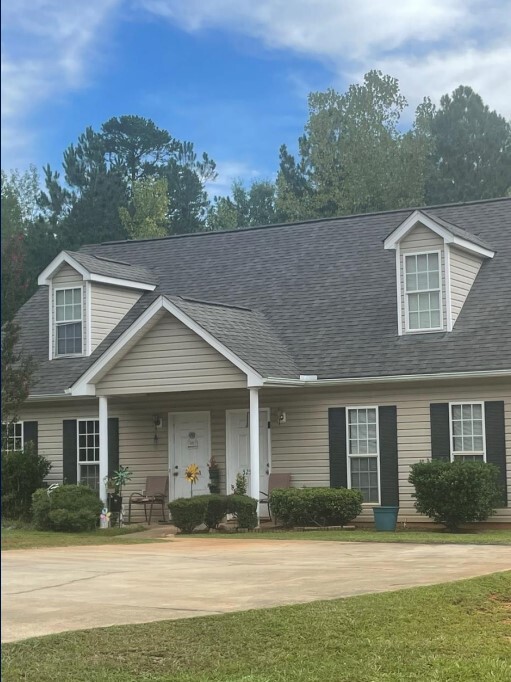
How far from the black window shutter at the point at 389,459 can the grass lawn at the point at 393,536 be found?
859mm

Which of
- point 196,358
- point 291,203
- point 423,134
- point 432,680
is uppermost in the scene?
point 423,134

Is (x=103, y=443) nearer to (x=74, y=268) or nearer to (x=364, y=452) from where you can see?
(x=74, y=268)

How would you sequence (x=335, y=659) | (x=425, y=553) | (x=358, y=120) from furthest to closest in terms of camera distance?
(x=358, y=120)
(x=425, y=553)
(x=335, y=659)

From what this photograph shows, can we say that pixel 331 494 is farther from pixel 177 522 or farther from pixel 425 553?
pixel 425 553

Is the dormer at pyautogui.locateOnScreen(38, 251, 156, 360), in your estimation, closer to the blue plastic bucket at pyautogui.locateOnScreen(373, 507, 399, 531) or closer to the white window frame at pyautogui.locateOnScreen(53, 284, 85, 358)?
the white window frame at pyautogui.locateOnScreen(53, 284, 85, 358)

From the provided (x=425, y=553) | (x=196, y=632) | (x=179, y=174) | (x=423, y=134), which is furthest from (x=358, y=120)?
(x=196, y=632)

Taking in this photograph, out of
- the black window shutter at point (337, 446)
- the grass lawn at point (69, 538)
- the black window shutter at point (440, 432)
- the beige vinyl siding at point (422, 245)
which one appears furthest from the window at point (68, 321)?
the black window shutter at point (440, 432)

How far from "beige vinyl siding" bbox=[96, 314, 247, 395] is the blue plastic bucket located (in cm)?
352

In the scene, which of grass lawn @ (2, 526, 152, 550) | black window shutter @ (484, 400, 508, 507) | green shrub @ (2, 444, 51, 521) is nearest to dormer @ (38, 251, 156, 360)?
green shrub @ (2, 444, 51, 521)

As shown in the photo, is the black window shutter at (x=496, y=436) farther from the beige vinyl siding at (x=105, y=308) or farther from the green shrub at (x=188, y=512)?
the beige vinyl siding at (x=105, y=308)

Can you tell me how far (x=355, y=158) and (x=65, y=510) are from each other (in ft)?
111

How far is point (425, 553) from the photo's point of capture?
15.8m

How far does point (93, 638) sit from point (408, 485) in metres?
13.2

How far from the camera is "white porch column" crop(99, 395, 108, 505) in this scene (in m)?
22.3
